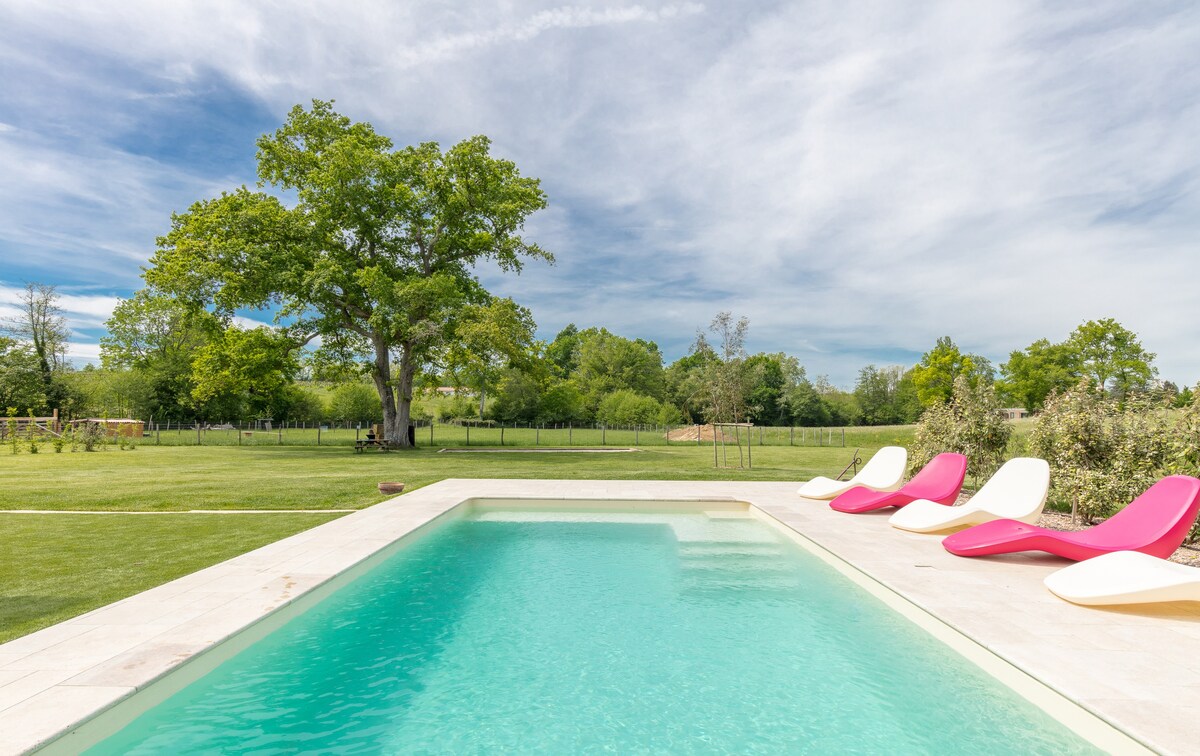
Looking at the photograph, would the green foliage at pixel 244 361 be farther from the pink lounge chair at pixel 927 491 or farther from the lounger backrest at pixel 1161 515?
the lounger backrest at pixel 1161 515

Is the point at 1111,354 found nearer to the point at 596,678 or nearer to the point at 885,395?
the point at 885,395

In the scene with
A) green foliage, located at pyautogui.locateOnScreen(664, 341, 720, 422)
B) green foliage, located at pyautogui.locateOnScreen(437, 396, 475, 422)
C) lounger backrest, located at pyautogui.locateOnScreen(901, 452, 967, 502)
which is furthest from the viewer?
green foliage, located at pyautogui.locateOnScreen(664, 341, 720, 422)

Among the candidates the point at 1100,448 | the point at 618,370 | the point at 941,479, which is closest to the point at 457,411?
the point at 618,370

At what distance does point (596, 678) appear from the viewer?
162 inches

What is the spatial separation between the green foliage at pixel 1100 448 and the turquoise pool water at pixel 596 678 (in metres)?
4.38

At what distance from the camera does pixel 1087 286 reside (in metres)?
20.4

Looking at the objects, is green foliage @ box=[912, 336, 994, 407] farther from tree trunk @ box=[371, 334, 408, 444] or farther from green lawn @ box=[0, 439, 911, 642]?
tree trunk @ box=[371, 334, 408, 444]

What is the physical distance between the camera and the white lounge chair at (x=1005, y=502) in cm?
692

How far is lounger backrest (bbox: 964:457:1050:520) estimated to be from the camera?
692cm

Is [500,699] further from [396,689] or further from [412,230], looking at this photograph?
[412,230]

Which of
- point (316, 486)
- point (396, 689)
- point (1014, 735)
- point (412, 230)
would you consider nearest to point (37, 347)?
point (412, 230)

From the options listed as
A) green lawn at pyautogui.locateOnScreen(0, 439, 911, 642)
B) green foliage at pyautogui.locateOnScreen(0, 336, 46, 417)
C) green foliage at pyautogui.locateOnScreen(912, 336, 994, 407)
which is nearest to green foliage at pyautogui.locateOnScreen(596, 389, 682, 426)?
green foliage at pyautogui.locateOnScreen(912, 336, 994, 407)

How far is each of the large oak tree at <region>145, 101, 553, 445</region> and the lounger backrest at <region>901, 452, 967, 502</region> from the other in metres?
17.5

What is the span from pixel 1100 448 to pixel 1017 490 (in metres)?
2.38
